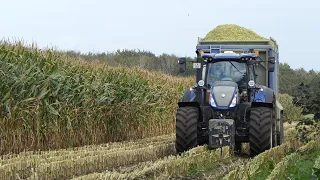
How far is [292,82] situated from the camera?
54812 mm

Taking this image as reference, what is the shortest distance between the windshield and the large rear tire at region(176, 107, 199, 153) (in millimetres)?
1016

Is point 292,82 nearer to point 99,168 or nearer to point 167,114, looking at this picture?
point 167,114

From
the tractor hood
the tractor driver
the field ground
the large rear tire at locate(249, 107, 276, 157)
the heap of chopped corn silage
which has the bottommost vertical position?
the field ground

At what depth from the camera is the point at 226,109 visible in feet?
35.7

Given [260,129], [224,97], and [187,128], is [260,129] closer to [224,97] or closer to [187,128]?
[224,97]

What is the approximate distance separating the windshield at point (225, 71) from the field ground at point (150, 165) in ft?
5.14

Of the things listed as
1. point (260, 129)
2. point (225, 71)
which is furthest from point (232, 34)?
point (260, 129)

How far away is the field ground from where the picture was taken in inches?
318

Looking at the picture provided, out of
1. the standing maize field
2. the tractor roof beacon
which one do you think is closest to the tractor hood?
the tractor roof beacon

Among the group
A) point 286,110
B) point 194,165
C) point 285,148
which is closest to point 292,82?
point 286,110

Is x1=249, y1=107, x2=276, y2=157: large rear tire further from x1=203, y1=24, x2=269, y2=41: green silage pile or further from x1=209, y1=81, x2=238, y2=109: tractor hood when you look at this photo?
x1=203, y1=24, x2=269, y2=41: green silage pile

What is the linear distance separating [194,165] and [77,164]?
1807 mm

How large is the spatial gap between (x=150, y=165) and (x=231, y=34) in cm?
783

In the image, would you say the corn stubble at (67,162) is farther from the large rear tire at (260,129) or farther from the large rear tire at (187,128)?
the large rear tire at (260,129)
